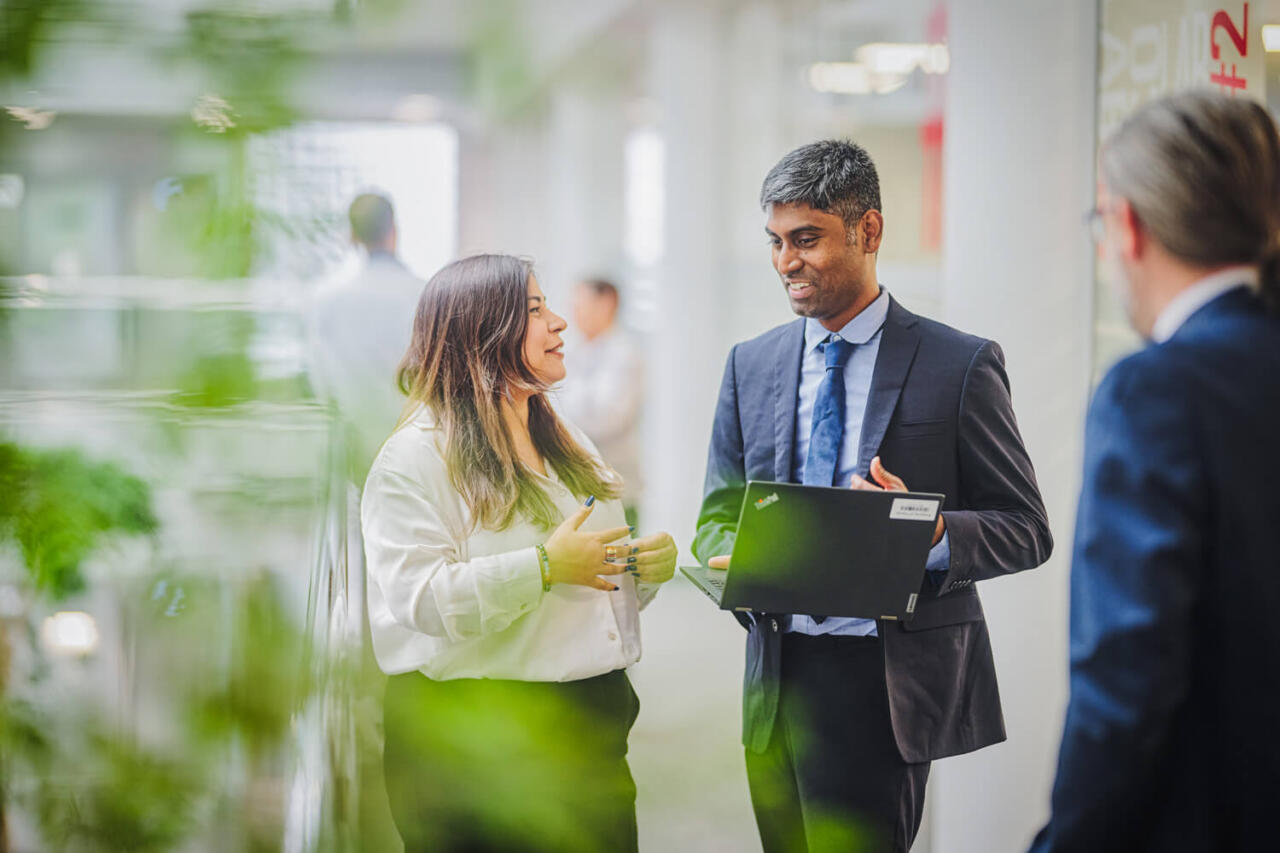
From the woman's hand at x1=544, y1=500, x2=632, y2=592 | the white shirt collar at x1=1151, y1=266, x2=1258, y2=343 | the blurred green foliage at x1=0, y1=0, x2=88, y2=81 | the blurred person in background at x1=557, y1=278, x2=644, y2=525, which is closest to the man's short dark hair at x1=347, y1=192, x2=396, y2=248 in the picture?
the blurred green foliage at x1=0, y1=0, x2=88, y2=81

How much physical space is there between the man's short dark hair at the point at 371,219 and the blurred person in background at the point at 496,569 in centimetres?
52

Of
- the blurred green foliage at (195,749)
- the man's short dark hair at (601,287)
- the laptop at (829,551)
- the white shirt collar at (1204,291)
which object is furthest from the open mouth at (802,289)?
the man's short dark hair at (601,287)

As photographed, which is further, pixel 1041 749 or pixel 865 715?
pixel 1041 749

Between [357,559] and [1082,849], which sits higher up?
[357,559]

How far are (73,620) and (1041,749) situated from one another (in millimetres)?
2795

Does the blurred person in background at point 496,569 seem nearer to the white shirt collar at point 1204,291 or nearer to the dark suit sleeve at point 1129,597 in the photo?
the dark suit sleeve at point 1129,597

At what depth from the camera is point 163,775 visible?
0.58 meters

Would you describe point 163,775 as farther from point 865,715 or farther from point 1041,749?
point 1041,749

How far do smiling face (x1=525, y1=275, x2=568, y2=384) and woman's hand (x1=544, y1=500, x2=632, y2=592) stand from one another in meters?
0.25

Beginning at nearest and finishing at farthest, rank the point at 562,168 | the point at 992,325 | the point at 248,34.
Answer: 1. the point at 248,34
2. the point at 992,325
3. the point at 562,168

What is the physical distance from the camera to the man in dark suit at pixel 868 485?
1970 millimetres

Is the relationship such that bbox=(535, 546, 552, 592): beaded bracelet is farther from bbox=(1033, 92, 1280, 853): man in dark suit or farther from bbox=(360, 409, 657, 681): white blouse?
bbox=(1033, 92, 1280, 853): man in dark suit

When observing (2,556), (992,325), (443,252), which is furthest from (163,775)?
(992,325)

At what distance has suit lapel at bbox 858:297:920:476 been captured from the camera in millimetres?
1987
